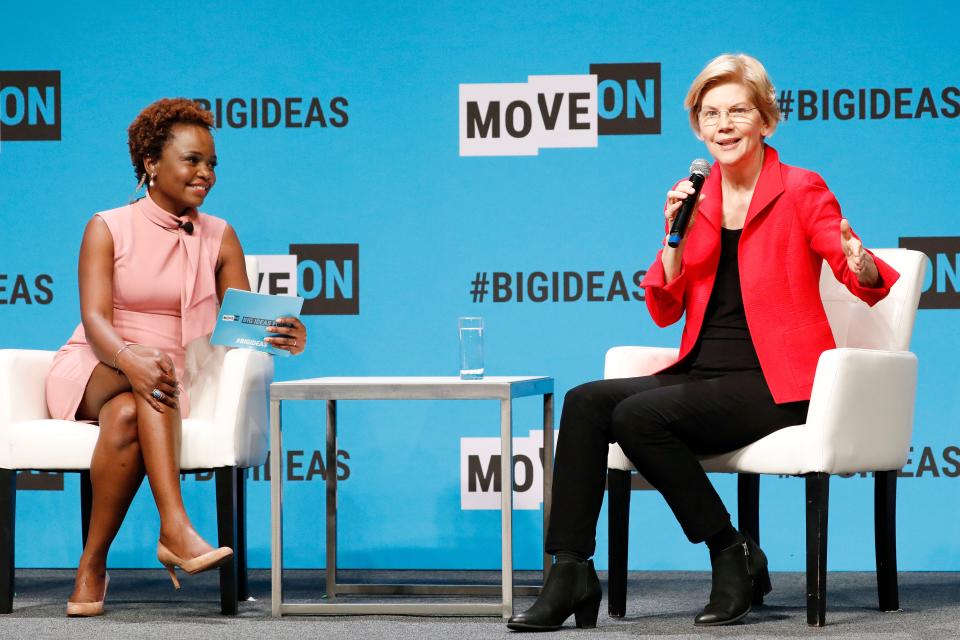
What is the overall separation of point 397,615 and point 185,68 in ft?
6.46

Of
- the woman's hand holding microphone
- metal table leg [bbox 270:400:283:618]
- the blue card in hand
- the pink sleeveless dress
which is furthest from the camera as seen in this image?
the pink sleeveless dress

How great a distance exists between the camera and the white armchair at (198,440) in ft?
9.51

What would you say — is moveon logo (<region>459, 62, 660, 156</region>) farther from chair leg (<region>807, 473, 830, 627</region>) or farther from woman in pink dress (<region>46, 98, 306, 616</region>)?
chair leg (<region>807, 473, 830, 627</region>)

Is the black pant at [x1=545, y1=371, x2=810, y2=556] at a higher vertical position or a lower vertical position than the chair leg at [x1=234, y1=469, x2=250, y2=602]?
higher

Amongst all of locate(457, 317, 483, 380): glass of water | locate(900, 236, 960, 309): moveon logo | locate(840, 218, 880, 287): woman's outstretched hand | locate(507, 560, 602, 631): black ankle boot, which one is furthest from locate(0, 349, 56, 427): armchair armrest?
locate(900, 236, 960, 309): moveon logo

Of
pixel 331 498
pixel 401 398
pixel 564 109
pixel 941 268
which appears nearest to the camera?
pixel 401 398

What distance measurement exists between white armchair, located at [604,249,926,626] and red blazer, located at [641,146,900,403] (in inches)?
3.4

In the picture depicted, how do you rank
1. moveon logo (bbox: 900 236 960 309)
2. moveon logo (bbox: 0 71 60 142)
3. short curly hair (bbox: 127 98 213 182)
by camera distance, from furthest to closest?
moveon logo (bbox: 0 71 60 142) < moveon logo (bbox: 900 236 960 309) < short curly hair (bbox: 127 98 213 182)

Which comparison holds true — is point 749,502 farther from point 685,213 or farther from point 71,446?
point 71,446

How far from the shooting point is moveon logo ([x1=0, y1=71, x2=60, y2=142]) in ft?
12.9

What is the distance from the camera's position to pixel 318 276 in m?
3.83

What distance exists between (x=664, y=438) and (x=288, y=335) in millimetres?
1025

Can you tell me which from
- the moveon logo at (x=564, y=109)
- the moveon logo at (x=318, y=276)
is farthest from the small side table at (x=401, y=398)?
the moveon logo at (x=564, y=109)

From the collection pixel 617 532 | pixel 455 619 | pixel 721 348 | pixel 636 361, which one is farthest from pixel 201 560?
pixel 721 348
